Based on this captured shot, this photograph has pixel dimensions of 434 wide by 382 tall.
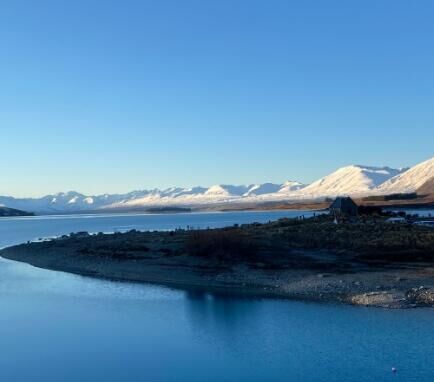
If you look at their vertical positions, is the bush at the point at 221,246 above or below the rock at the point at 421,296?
above

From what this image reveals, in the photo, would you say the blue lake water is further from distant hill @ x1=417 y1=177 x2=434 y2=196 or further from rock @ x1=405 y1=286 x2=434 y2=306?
distant hill @ x1=417 y1=177 x2=434 y2=196

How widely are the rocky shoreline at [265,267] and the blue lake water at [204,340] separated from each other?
7.24 feet

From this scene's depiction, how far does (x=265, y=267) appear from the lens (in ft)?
101

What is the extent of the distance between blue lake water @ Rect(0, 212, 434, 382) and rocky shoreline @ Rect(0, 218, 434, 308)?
86.9 inches

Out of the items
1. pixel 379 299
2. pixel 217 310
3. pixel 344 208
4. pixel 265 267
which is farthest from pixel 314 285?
pixel 344 208

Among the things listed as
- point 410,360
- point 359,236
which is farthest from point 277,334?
point 359,236

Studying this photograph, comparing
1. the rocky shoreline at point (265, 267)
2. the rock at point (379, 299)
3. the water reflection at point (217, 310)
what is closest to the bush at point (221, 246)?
the rocky shoreline at point (265, 267)

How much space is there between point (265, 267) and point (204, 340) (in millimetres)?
12146

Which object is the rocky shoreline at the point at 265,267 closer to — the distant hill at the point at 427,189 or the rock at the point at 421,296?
the rock at the point at 421,296

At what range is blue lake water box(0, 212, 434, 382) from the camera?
605 inches

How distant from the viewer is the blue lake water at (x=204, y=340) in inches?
605

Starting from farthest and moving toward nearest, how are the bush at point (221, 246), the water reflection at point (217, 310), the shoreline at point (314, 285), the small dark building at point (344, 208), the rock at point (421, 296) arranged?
the small dark building at point (344, 208) → the bush at point (221, 246) → the shoreline at point (314, 285) → the rock at point (421, 296) → the water reflection at point (217, 310)

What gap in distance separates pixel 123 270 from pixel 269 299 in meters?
11.1

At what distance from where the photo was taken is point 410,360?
1557 cm
